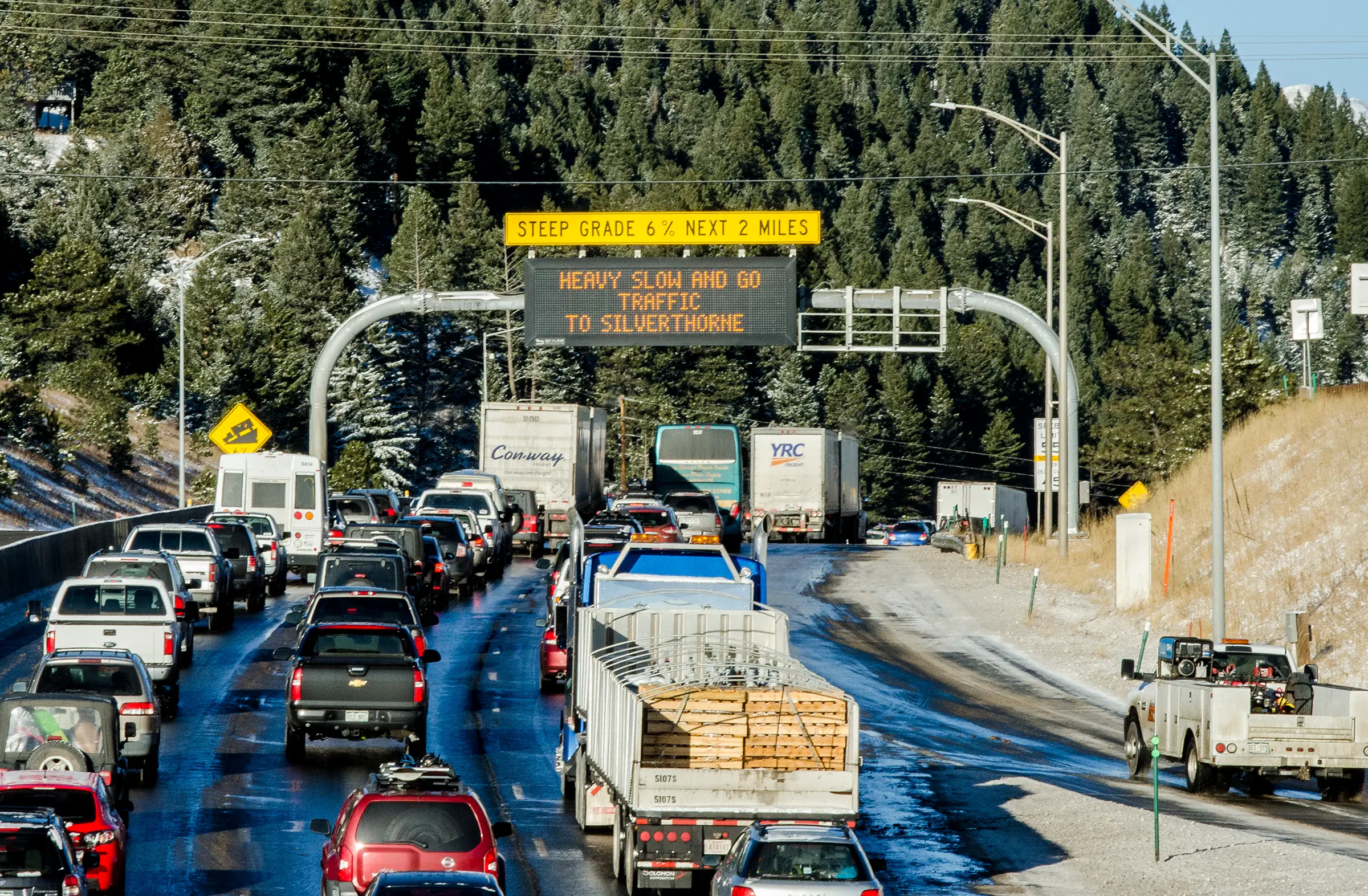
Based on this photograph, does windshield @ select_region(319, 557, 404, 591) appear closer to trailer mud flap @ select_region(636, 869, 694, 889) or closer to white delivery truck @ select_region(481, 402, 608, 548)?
Result: trailer mud flap @ select_region(636, 869, 694, 889)

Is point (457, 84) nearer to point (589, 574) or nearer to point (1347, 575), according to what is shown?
point (1347, 575)

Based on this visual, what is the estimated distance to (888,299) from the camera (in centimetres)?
5050

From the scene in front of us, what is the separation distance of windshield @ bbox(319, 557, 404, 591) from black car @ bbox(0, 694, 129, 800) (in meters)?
13.8

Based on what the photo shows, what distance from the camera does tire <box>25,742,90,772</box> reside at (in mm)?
18156

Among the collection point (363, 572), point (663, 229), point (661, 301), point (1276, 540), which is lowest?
point (363, 572)

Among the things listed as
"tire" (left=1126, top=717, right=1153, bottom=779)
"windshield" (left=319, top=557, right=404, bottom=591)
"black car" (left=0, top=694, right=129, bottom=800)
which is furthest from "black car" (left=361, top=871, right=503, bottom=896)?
"windshield" (left=319, top=557, right=404, bottom=591)

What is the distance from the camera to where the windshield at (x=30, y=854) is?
1362 centimetres

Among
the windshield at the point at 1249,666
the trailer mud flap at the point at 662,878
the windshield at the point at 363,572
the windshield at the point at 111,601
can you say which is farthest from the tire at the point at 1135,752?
the windshield at the point at 111,601

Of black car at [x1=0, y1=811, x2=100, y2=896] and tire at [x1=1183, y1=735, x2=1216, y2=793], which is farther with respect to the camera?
tire at [x1=1183, y1=735, x2=1216, y2=793]

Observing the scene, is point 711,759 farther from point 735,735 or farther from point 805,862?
point 805,862

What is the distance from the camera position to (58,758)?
716 inches

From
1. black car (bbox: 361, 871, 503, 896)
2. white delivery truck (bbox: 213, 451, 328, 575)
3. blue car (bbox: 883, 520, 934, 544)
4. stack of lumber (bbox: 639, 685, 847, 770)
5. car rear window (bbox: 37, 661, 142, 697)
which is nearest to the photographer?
black car (bbox: 361, 871, 503, 896)

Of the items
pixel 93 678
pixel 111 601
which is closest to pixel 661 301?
pixel 111 601

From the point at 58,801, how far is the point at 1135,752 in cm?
1440
